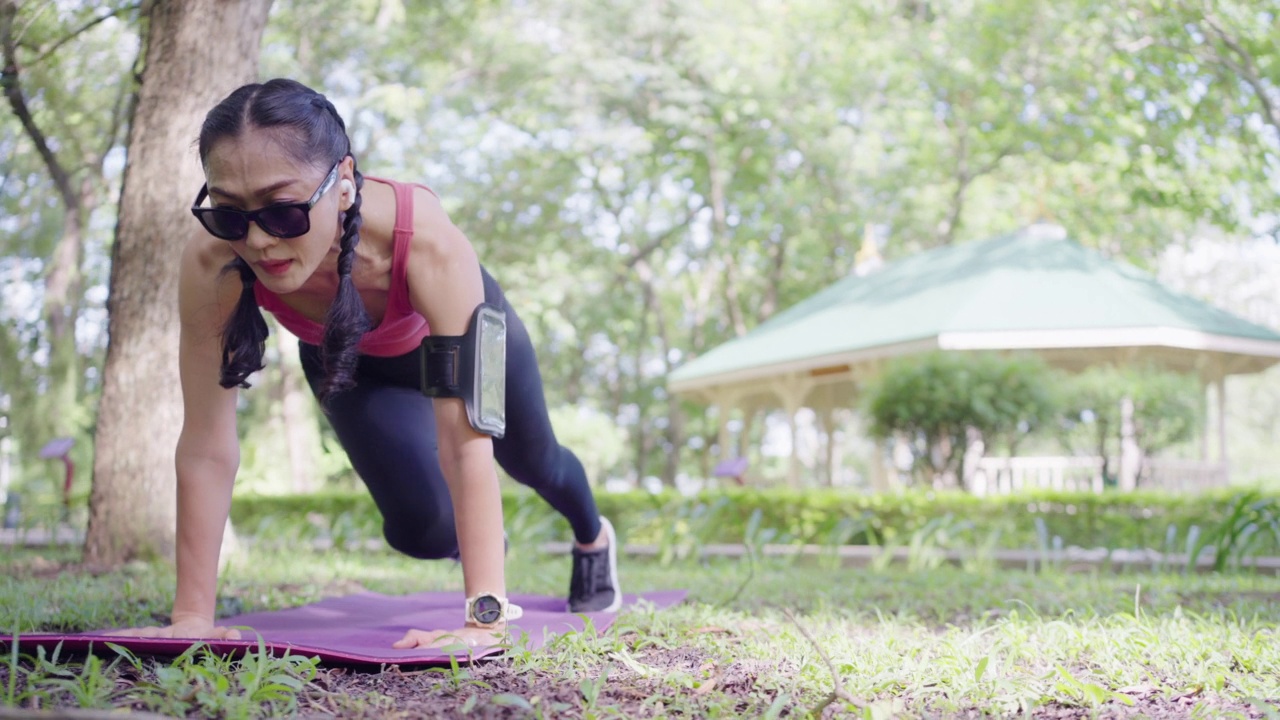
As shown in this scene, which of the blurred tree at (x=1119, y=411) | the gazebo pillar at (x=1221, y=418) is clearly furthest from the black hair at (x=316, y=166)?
the gazebo pillar at (x=1221, y=418)

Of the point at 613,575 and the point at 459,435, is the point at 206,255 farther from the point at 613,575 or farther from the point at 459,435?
the point at 613,575

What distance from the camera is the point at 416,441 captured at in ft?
10.1

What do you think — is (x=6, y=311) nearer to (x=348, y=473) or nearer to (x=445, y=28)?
(x=348, y=473)

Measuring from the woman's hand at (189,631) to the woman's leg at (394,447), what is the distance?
0.72 meters

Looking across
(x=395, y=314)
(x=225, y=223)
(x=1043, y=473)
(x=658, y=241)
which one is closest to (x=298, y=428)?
(x=1043, y=473)

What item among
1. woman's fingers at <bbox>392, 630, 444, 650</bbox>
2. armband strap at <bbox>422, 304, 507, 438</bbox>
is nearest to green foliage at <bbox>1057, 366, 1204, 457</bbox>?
armband strap at <bbox>422, 304, 507, 438</bbox>

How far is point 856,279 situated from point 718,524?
996cm

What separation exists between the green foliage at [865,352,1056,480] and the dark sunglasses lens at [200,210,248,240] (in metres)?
7.77

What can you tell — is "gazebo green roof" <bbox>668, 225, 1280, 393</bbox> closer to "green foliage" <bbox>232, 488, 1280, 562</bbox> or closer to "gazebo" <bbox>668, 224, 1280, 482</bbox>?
"gazebo" <bbox>668, 224, 1280, 482</bbox>

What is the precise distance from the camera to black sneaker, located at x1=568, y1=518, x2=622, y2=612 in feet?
11.4

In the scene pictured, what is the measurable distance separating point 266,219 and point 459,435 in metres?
0.64

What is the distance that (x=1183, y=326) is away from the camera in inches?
464

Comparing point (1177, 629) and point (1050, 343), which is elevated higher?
point (1050, 343)

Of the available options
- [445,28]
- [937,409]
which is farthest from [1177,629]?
[445,28]
